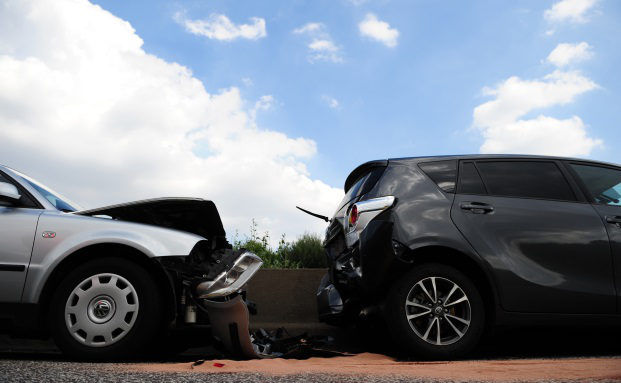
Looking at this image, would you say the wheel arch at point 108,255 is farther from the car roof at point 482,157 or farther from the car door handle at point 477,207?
the car door handle at point 477,207

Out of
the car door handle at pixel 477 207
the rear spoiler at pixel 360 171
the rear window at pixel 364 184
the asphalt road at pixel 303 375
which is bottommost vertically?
the asphalt road at pixel 303 375

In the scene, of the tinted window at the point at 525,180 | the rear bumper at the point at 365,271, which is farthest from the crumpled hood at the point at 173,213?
the tinted window at the point at 525,180

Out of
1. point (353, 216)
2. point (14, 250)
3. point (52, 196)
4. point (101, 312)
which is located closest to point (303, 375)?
point (353, 216)

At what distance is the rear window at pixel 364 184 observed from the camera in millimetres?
4789

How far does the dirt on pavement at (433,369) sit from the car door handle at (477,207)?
1.26 m

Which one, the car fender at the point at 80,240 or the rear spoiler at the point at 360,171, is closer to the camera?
the car fender at the point at 80,240

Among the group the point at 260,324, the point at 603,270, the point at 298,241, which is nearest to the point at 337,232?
the point at 260,324

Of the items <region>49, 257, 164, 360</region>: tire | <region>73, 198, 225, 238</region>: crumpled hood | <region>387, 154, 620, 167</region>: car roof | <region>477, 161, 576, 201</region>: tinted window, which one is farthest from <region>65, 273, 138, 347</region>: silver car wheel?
<region>477, 161, 576, 201</region>: tinted window

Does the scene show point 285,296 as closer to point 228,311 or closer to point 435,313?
point 228,311

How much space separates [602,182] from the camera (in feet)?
17.1

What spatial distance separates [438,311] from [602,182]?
7.16ft

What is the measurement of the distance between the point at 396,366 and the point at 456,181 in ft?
5.71

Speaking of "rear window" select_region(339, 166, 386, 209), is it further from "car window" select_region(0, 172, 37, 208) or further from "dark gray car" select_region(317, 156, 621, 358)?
"car window" select_region(0, 172, 37, 208)

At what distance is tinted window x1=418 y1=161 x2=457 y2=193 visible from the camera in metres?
4.77
